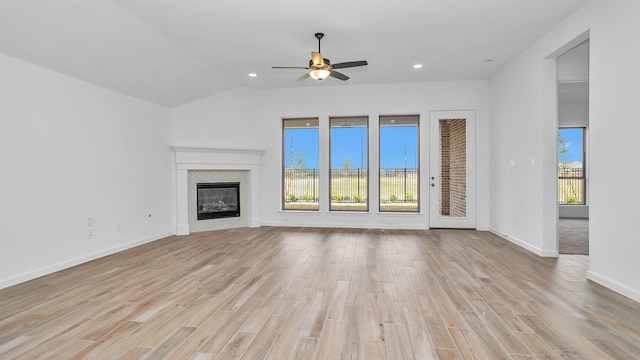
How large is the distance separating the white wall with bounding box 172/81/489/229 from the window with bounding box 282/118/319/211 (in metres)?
0.20

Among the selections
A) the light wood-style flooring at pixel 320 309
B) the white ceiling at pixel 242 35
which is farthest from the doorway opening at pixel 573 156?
the light wood-style flooring at pixel 320 309

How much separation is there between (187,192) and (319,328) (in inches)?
174

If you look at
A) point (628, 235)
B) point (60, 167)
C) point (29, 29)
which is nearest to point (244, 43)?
point (29, 29)

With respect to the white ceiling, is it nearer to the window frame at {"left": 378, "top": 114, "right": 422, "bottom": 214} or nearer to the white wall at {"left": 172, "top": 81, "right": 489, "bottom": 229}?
the white wall at {"left": 172, "top": 81, "right": 489, "bottom": 229}

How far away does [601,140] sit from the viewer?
3.07 m

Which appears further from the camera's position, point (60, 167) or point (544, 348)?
point (60, 167)

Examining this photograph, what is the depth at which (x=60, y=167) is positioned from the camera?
11.9ft

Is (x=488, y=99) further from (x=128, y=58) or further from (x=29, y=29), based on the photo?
(x=29, y=29)

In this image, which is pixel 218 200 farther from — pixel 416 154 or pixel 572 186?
pixel 572 186

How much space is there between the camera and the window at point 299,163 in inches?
261

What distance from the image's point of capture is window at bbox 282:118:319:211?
663cm

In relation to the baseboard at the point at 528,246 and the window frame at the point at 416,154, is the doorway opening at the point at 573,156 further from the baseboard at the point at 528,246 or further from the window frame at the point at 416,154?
the window frame at the point at 416,154

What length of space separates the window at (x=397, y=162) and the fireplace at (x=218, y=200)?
300cm

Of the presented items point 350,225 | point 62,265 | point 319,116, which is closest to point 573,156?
point 350,225
